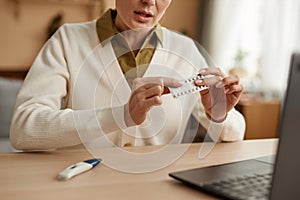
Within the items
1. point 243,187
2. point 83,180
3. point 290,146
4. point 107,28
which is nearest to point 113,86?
point 107,28

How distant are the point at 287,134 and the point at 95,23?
2.93 feet

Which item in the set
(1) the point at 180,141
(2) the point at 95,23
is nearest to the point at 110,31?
(2) the point at 95,23

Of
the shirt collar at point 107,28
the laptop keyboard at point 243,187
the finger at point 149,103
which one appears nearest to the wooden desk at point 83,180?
the laptop keyboard at point 243,187

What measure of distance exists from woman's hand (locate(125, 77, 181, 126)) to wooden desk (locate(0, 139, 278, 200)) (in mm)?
130

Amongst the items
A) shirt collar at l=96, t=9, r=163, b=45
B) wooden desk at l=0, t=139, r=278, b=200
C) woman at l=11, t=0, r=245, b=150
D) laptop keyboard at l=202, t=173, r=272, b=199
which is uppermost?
shirt collar at l=96, t=9, r=163, b=45

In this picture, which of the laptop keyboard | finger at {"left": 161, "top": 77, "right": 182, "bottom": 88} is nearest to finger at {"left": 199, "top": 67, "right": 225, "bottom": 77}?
finger at {"left": 161, "top": 77, "right": 182, "bottom": 88}

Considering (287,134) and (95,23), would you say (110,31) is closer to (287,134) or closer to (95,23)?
(95,23)

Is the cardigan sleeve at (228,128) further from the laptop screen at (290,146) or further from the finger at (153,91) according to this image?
the laptop screen at (290,146)

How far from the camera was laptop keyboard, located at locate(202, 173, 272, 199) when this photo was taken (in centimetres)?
76

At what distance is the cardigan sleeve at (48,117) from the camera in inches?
42.0

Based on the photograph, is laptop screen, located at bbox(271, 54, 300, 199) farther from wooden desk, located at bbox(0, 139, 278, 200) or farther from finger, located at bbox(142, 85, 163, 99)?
finger, located at bbox(142, 85, 163, 99)

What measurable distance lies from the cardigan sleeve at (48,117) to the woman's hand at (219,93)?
22 cm

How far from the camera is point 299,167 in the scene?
627 millimetres

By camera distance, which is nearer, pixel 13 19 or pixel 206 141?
pixel 206 141
